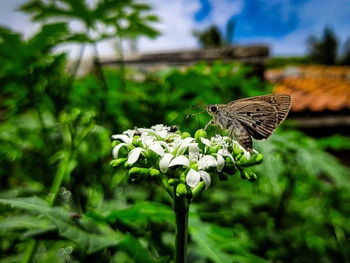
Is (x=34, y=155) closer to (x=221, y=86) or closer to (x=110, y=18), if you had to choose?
(x=110, y=18)

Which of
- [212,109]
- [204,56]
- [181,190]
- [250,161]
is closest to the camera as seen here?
[181,190]

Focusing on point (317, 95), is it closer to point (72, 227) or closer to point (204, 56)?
point (204, 56)

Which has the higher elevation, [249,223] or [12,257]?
[12,257]

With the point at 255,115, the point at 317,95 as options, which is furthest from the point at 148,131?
the point at 317,95

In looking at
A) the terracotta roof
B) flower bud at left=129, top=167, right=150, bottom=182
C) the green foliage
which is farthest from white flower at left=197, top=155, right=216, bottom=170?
the terracotta roof

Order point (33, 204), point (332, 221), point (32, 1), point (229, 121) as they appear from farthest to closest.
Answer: point (332, 221) → point (32, 1) → point (229, 121) → point (33, 204)

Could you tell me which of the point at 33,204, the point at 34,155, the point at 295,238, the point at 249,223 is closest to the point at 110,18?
the point at 34,155

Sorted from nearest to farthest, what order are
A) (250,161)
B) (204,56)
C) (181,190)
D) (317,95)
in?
1. (181,190)
2. (250,161)
3. (204,56)
4. (317,95)

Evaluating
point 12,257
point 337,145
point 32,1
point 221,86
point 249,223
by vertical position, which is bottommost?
point 249,223
